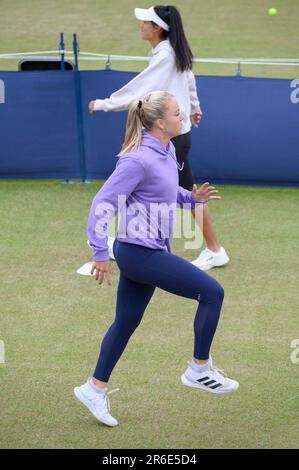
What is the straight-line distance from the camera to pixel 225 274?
7.96 metres

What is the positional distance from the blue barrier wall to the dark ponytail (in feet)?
10.3

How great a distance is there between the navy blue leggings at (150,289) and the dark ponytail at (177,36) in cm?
296

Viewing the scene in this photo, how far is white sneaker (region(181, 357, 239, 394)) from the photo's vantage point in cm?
518

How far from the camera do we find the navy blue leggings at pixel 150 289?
4953mm

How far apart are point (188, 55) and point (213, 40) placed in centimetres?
1619

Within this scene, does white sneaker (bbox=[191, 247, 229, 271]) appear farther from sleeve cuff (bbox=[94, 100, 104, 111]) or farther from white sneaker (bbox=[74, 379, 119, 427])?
white sneaker (bbox=[74, 379, 119, 427])

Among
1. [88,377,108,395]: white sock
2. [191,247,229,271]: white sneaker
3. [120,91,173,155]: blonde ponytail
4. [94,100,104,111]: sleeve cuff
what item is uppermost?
[120,91,173,155]: blonde ponytail

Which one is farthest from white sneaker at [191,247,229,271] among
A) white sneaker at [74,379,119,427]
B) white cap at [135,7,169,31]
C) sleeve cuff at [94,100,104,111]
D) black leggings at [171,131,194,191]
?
white sneaker at [74,379,119,427]

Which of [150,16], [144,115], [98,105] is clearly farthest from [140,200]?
[150,16]

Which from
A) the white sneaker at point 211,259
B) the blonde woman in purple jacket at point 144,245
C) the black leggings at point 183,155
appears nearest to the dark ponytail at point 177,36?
the black leggings at point 183,155

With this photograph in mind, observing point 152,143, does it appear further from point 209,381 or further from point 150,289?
point 209,381

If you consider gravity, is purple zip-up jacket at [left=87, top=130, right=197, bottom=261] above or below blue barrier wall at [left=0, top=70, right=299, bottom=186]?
above

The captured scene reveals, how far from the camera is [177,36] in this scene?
7.59m
